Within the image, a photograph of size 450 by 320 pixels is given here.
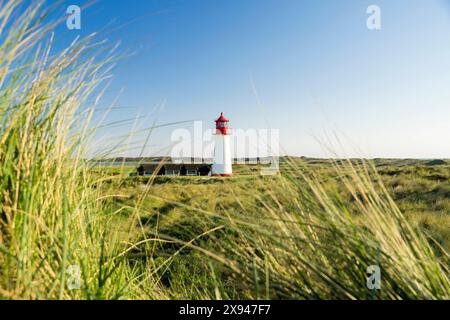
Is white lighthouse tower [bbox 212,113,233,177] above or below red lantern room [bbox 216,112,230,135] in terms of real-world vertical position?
below

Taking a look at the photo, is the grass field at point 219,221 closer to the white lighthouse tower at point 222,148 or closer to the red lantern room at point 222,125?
the red lantern room at point 222,125

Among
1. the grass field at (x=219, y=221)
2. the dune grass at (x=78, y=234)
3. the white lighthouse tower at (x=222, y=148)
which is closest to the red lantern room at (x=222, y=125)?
the white lighthouse tower at (x=222, y=148)

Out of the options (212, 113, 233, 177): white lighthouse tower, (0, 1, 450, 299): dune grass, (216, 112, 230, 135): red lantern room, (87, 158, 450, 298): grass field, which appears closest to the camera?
(0, 1, 450, 299): dune grass

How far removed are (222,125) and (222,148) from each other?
1.97 m

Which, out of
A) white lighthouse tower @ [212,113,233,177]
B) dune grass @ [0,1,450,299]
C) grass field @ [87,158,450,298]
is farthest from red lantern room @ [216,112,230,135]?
dune grass @ [0,1,450,299]

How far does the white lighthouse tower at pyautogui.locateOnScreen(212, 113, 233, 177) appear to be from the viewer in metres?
25.9

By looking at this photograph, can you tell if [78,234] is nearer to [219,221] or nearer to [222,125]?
[219,221]

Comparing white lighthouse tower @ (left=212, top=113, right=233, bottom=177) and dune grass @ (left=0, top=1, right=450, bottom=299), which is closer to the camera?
dune grass @ (left=0, top=1, right=450, bottom=299)

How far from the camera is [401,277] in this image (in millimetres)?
1170

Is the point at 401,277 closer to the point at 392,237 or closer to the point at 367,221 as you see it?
the point at 392,237

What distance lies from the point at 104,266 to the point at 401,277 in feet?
4.12

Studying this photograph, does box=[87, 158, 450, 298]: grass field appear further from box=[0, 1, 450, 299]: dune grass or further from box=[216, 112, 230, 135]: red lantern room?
box=[216, 112, 230, 135]: red lantern room

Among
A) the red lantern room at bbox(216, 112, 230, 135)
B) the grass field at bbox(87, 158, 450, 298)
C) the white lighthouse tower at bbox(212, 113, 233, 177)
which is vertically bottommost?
the grass field at bbox(87, 158, 450, 298)

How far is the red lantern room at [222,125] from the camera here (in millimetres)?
25719
